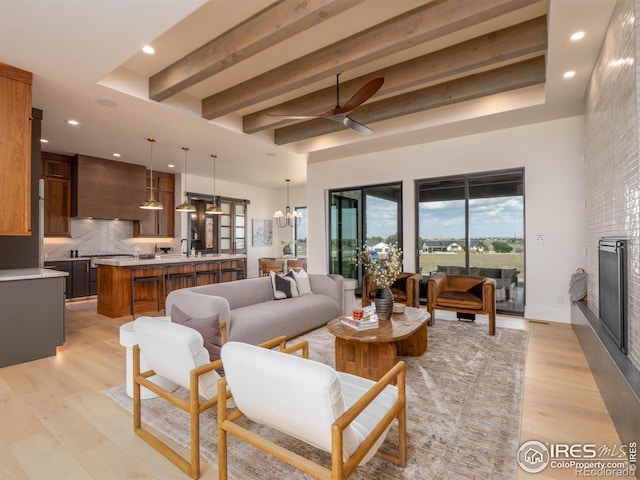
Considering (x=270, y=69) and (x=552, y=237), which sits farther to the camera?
(x=552, y=237)

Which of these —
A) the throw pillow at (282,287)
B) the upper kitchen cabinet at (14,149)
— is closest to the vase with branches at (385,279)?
the throw pillow at (282,287)

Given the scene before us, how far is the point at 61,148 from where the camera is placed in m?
6.17

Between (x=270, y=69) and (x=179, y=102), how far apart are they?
1454mm

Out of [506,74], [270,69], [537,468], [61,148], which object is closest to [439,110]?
[506,74]

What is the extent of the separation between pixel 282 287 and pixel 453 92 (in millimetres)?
3391

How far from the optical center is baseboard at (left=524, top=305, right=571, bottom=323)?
184 inches

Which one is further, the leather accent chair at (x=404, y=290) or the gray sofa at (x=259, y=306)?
the leather accent chair at (x=404, y=290)

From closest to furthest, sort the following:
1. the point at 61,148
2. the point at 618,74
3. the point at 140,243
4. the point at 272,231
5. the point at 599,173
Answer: the point at 618,74 → the point at 599,173 → the point at 61,148 → the point at 140,243 → the point at 272,231

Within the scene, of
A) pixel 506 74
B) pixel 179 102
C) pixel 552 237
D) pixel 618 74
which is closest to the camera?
pixel 618 74

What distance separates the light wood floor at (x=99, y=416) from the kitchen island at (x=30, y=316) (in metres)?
0.15

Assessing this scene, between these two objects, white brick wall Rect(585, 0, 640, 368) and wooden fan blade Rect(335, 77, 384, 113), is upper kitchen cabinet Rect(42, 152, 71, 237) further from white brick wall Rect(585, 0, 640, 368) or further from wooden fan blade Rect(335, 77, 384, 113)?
white brick wall Rect(585, 0, 640, 368)

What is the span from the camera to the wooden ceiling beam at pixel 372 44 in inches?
101

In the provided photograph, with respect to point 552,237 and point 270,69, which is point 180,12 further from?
point 552,237

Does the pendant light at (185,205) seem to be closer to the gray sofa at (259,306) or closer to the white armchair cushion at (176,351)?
the gray sofa at (259,306)
